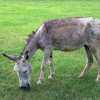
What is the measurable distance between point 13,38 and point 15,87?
211 inches

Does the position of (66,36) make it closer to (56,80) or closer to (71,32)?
(71,32)

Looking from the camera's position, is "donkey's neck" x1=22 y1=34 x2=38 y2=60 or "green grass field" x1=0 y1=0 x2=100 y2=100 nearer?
"green grass field" x1=0 y1=0 x2=100 y2=100

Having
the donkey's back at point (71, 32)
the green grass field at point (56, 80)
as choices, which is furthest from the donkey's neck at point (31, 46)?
the green grass field at point (56, 80)

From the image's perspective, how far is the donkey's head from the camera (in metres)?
6.80

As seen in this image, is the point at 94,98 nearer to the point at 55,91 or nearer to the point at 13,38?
the point at 55,91

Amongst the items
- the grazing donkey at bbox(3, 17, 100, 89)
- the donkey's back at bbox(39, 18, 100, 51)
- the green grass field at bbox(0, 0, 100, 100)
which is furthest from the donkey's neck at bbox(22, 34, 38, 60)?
the green grass field at bbox(0, 0, 100, 100)

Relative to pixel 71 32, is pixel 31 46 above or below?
below

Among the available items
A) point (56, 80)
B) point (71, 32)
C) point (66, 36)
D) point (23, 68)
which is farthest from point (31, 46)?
point (56, 80)

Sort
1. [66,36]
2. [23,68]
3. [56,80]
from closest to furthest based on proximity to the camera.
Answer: [23,68] → [66,36] → [56,80]

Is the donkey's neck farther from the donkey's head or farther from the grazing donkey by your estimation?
the donkey's head

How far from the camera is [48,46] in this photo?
7.32m

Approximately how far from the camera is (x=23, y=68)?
6.80 meters

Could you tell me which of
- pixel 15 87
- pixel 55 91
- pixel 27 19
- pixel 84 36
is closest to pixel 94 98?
pixel 55 91

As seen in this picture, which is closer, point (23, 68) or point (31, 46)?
point (23, 68)
